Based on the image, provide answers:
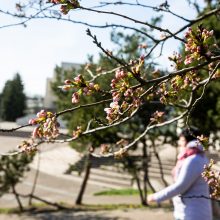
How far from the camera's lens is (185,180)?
14.0ft

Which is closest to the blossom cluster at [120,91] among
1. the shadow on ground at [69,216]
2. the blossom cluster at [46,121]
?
the blossom cluster at [46,121]

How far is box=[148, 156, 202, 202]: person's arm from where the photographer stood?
4.26 meters

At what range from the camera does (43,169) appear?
27562 millimetres

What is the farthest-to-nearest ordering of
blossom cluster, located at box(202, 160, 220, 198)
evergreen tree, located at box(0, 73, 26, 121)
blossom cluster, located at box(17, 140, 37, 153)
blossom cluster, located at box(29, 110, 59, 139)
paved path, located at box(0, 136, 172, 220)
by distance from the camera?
evergreen tree, located at box(0, 73, 26, 121) < paved path, located at box(0, 136, 172, 220) < blossom cluster, located at box(17, 140, 37, 153) < blossom cluster, located at box(202, 160, 220, 198) < blossom cluster, located at box(29, 110, 59, 139)

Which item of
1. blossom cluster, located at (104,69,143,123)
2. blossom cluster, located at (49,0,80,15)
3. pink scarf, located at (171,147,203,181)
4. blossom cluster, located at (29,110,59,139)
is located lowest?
pink scarf, located at (171,147,203,181)

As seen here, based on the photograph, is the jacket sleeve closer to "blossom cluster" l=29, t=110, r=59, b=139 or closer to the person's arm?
the person's arm

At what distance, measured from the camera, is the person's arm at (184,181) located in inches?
168

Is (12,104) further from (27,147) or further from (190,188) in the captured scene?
(27,147)

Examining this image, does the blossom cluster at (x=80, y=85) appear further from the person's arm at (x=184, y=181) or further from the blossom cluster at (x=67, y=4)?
the person's arm at (x=184, y=181)

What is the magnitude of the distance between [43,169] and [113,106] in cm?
2549

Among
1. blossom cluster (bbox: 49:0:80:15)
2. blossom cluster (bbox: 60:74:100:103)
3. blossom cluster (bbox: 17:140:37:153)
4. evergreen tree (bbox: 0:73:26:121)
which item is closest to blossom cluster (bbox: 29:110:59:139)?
blossom cluster (bbox: 60:74:100:103)

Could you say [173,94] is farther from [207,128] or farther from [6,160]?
[6,160]

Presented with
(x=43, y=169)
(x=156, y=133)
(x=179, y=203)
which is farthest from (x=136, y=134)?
(x=43, y=169)

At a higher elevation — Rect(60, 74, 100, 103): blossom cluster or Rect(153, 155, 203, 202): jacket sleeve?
Rect(60, 74, 100, 103): blossom cluster
